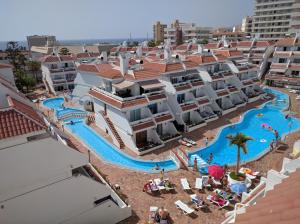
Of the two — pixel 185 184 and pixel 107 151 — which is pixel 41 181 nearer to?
pixel 185 184

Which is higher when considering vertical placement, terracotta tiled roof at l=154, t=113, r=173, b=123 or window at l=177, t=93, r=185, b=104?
window at l=177, t=93, r=185, b=104

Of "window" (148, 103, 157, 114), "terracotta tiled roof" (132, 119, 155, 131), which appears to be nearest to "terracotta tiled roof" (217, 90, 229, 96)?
"window" (148, 103, 157, 114)

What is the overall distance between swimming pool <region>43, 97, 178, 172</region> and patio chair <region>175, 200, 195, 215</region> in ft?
19.7

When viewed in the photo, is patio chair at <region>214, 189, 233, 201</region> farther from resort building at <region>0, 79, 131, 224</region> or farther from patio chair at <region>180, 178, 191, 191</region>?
resort building at <region>0, 79, 131, 224</region>

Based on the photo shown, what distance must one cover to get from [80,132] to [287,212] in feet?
109

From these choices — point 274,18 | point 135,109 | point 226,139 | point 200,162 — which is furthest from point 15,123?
point 274,18

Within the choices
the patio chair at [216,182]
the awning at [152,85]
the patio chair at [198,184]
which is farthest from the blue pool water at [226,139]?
the awning at [152,85]

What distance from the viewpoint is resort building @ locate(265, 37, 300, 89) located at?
5603 cm

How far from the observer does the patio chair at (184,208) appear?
62.8ft

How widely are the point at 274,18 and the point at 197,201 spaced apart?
103 metres

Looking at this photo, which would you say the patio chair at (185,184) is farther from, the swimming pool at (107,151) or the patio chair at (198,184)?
the swimming pool at (107,151)

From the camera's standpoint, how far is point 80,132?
36562 mm

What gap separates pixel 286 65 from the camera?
188 feet

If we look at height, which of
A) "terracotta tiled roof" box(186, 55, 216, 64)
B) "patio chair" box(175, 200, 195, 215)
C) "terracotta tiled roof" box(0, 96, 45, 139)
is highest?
"terracotta tiled roof" box(186, 55, 216, 64)
